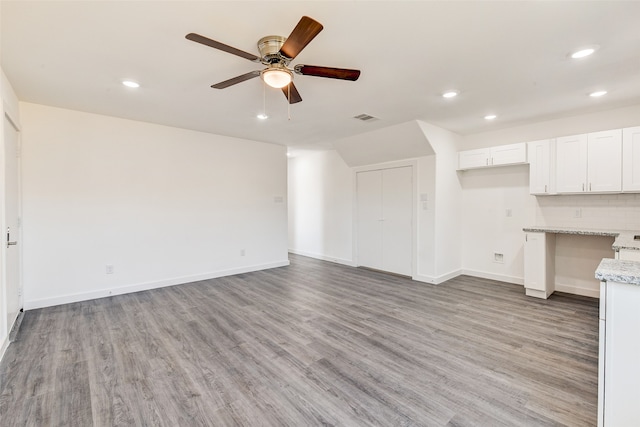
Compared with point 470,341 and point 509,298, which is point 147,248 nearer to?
point 470,341

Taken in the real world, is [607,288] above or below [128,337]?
above

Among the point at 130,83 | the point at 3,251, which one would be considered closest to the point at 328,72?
the point at 130,83

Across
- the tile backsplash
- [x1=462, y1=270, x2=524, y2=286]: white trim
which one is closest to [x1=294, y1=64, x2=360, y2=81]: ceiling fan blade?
the tile backsplash

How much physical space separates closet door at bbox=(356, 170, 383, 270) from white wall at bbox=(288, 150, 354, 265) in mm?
260

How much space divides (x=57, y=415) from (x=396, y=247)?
481 cm

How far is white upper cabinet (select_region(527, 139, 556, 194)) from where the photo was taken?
4.08 metres

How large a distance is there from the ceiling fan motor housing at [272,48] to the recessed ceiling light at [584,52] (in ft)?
7.93

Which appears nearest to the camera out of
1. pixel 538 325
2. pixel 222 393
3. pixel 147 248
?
pixel 222 393

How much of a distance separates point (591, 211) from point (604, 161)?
77cm

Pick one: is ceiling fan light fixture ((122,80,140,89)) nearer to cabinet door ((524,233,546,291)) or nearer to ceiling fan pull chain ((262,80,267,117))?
ceiling fan pull chain ((262,80,267,117))

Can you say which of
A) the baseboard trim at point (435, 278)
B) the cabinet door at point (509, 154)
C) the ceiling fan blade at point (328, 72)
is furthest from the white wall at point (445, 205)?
the ceiling fan blade at point (328, 72)

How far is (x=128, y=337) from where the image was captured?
2.90 meters

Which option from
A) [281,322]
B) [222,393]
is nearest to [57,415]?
[222,393]

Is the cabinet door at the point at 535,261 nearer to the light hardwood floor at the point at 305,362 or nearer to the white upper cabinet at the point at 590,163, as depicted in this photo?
the light hardwood floor at the point at 305,362
